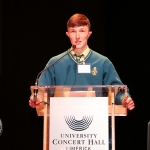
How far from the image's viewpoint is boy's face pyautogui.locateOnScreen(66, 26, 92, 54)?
3.87 meters

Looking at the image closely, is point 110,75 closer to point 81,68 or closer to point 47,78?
point 81,68

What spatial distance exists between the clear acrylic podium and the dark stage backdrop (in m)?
1.17

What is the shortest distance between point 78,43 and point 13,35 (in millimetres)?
846

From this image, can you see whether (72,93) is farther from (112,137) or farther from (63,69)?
(63,69)

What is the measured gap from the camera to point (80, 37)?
Answer: 389 cm

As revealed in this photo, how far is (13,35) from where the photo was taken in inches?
169

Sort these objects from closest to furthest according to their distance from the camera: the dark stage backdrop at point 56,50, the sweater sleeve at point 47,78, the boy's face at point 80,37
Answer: the sweater sleeve at point 47,78
the boy's face at point 80,37
the dark stage backdrop at point 56,50

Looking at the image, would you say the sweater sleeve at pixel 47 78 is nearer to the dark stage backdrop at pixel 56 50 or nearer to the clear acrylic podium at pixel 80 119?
the dark stage backdrop at pixel 56 50

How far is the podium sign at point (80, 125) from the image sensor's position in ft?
9.38

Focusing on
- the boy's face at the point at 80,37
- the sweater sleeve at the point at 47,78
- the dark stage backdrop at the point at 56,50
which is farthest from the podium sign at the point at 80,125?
the dark stage backdrop at the point at 56,50

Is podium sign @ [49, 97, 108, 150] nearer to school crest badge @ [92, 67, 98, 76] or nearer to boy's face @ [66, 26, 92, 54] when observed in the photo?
school crest badge @ [92, 67, 98, 76]

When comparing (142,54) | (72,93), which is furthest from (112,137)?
(142,54)

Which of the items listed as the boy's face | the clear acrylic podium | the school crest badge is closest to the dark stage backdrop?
the boy's face

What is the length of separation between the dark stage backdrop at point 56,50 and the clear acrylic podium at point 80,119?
3.85ft
